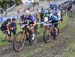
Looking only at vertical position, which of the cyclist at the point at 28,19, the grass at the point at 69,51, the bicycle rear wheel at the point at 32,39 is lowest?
the grass at the point at 69,51

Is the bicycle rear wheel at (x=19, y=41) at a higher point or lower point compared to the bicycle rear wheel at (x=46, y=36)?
higher

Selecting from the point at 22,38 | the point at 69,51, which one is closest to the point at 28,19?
the point at 22,38

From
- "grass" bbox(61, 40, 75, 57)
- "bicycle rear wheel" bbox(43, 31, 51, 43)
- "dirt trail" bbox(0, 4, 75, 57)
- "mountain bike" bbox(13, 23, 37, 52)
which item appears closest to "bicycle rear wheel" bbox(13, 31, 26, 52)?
"mountain bike" bbox(13, 23, 37, 52)

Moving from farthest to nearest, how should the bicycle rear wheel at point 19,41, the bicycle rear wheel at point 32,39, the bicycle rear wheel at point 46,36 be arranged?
the bicycle rear wheel at point 46,36 < the bicycle rear wheel at point 32,39 < the bicycle rear wheel at point 19,41

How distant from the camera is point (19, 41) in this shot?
12.9m

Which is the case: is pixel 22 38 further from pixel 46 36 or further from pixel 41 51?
pixel 46 36

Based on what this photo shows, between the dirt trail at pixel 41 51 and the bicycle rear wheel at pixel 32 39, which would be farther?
the bicycle rear wheel at pixel 32 39

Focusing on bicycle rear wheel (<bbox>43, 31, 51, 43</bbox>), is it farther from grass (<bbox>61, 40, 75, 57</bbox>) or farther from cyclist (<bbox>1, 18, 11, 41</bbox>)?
cyclist (<bbox>1, 18, 11, 41</bbox>)

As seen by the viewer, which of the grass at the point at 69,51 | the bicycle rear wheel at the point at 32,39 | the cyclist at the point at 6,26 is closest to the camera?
the grass at the point at 69,51

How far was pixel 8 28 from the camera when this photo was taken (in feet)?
56.5

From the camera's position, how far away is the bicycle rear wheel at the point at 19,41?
12.6 meters

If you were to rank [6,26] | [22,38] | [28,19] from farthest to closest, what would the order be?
1. [6,26]
2. [28,19]
3. [22,38]

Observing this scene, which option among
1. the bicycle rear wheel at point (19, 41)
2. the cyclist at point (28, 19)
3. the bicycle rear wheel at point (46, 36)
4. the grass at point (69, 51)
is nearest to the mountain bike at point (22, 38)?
the bicycle rear wheel at point (19, 41)

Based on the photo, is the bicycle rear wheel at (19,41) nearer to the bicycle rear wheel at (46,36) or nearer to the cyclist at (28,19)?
the cyclist at (28,19)
